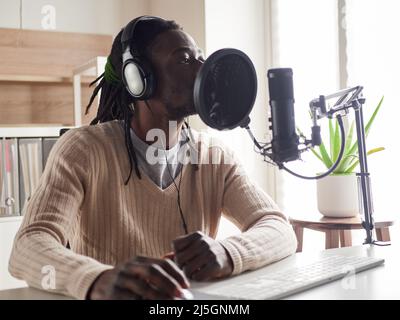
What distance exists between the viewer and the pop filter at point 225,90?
927 mm

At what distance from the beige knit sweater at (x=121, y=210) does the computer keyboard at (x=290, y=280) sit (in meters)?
0.08

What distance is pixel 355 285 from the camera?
3.03 ft

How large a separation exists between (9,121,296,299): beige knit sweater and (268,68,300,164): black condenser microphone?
0.72 feet

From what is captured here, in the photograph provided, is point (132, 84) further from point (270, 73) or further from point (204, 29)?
point (204, 29)

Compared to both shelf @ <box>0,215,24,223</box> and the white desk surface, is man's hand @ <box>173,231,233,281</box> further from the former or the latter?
shelf @ <box>0,215,24,223</box>

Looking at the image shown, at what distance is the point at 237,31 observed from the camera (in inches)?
113

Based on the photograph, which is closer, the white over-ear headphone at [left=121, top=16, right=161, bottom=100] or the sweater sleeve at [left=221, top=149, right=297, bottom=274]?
the sweater sleeve at [left=221, top=149, right=297, bottom=274]

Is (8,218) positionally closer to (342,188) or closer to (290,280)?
(342,188)

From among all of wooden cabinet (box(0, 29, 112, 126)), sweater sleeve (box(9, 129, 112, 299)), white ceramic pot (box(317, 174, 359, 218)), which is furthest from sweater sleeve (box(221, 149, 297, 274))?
wooden cabinet (box(0, 29, 112, 126))

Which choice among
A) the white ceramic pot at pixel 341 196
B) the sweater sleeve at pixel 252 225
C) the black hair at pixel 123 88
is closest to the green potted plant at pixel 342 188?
the white ceramic pot at pixel 341 196

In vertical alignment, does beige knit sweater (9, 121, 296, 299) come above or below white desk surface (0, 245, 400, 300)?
above

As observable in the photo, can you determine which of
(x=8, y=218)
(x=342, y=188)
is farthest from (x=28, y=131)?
(x=342, y=188)

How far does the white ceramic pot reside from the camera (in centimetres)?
212

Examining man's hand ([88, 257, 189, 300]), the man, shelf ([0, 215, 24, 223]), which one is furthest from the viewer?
shelf ([0, 215, 24, 223])
